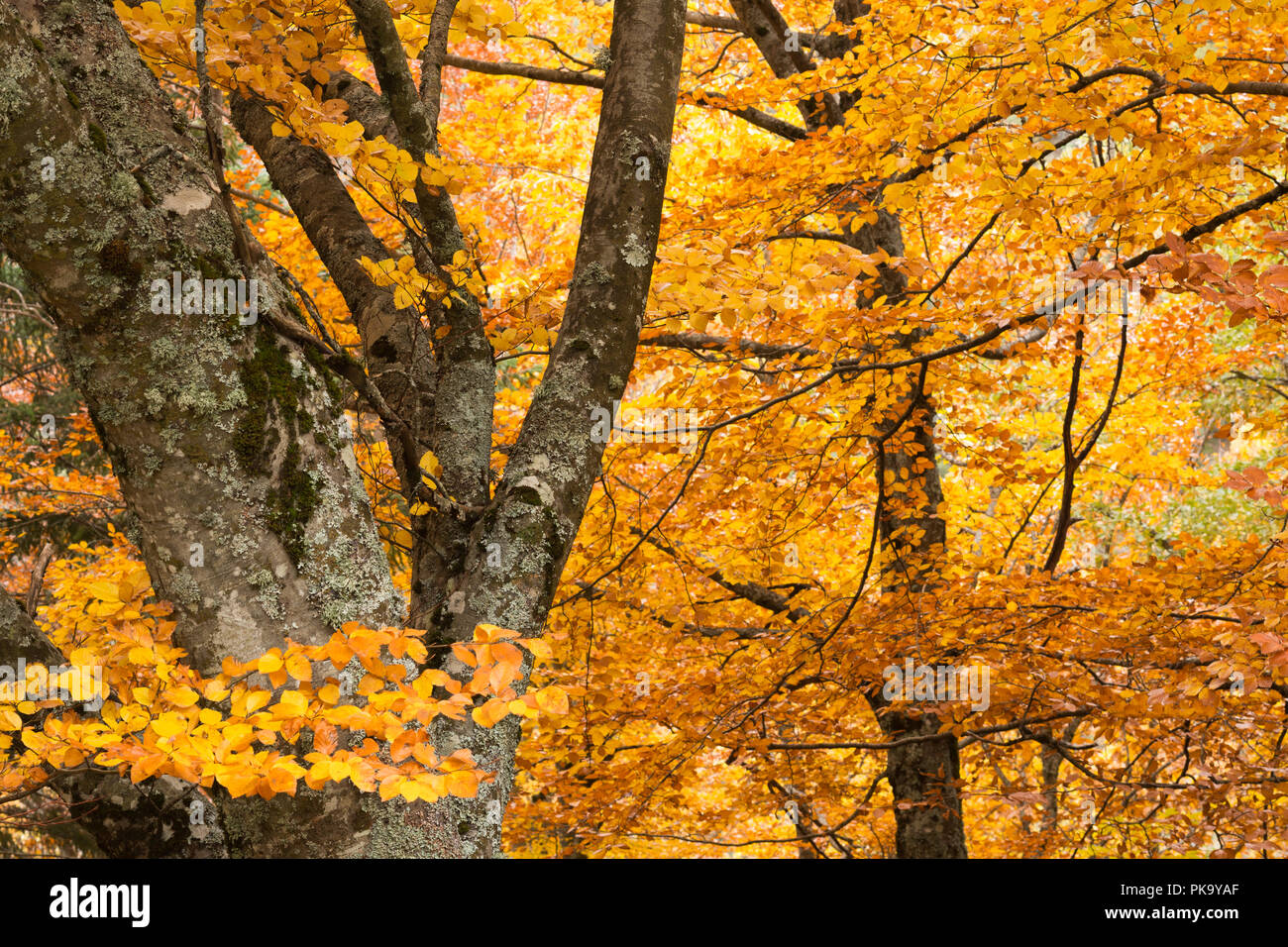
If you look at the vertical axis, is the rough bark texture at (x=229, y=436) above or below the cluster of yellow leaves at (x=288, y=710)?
above

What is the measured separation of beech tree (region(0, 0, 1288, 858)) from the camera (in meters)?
1.91

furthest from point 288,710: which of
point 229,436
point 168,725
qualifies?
point 229,436

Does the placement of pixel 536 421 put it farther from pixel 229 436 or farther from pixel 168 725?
pixel 168 725

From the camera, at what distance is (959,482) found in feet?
33.3

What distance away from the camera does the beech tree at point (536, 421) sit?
1.91m

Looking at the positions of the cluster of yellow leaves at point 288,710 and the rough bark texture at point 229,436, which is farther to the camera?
the rough bark texture at point 229,436

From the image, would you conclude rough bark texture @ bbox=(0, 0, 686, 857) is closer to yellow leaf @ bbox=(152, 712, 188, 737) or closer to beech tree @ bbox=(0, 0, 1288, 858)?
beech tree @ bbox=(0, 0, 1288, 858)

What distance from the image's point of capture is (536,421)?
2.62 meters

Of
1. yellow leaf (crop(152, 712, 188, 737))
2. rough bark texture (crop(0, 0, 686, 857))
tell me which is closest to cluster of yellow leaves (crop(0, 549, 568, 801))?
yellow leaf (crop(152, 712, 188, 737))

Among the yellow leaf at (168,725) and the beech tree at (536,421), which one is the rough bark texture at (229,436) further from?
the yellow leaf at (168,725)

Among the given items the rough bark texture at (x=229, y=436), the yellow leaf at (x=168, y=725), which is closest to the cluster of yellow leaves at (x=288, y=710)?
the yellow leaf at (x=168, y=725)
